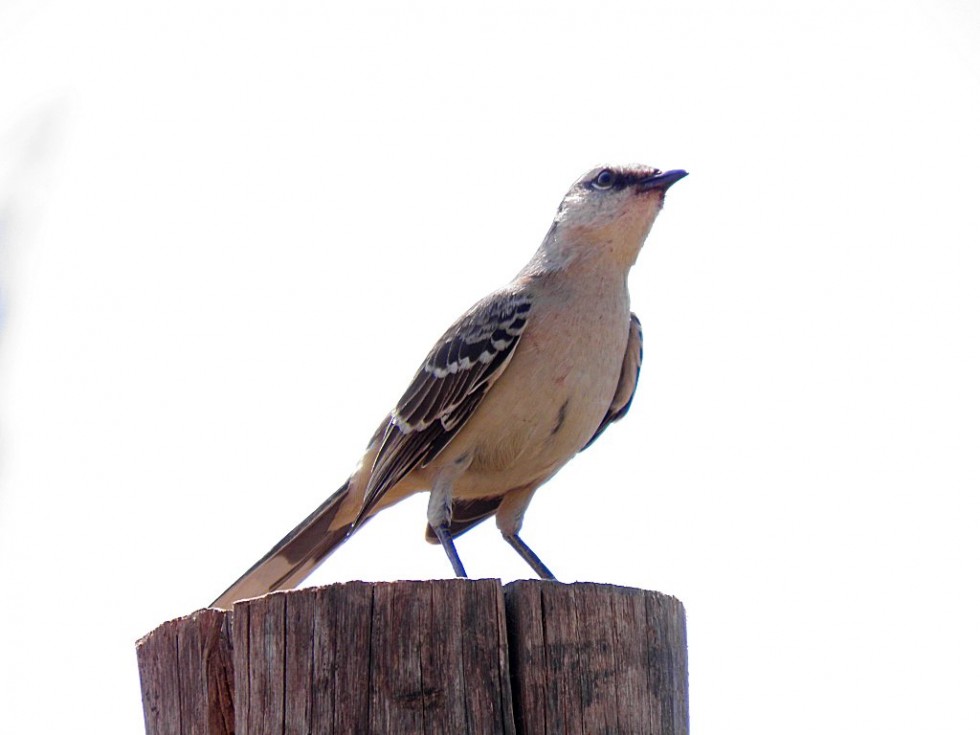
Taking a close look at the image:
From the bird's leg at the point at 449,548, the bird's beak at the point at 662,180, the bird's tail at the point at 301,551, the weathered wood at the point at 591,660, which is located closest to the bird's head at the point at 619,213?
the bird's beak at the point at 662,180

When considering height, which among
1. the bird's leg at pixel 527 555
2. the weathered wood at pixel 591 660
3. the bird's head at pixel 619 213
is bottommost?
the weathered wood at pixel 591 660

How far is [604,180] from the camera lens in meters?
6.78

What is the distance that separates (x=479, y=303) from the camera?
6.58m

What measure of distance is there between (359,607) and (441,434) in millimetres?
2904

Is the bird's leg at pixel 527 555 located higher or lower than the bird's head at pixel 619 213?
lower

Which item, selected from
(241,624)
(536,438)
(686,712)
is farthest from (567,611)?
(536,438)

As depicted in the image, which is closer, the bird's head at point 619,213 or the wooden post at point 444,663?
the wooden post at point 444,663

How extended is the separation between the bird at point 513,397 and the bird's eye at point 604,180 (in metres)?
0.01

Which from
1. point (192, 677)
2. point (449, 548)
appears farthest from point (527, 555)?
point (192, 677)

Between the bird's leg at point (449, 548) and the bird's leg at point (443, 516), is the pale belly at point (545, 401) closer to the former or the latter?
the bird's leg at point (443, 516)

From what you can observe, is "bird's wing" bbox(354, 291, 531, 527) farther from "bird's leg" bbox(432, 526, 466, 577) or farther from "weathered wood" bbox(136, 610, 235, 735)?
"weathered wood" bbox(136, 610, 235, 735)

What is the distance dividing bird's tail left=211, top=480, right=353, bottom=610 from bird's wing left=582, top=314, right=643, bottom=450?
143cm

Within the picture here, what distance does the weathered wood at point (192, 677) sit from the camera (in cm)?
341

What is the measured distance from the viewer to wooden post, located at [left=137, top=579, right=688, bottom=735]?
3.11 m
